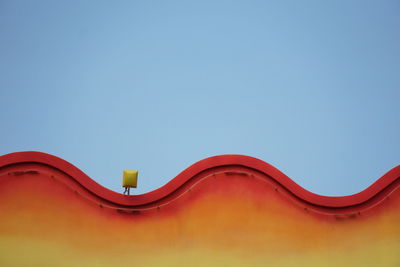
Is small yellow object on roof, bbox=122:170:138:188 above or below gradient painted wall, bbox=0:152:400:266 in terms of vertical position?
above

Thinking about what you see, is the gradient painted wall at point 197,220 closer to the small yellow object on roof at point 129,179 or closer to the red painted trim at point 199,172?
the red painted trim at point 199,172

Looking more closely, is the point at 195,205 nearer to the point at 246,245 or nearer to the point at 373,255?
the point at 246,245

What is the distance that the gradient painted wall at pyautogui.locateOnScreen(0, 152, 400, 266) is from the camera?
3.78 meters

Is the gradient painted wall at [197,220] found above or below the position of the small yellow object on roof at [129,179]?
below

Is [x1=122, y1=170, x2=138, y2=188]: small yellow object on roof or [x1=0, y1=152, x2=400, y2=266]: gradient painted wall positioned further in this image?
[x1=122, y1=170, x2=138, y2=188]: small yellow object on roof

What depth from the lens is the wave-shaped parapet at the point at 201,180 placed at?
12.7 feet

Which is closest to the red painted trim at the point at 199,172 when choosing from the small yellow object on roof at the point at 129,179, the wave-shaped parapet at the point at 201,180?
the wave-shaped parapet at the point at 201,180

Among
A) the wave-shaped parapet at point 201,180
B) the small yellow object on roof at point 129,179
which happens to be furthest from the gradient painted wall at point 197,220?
the small yellow object on roof at point 129,179

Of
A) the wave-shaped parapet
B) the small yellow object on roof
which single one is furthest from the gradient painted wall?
the small yellow object on roof

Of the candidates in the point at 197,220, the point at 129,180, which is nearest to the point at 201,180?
the point at 197,220

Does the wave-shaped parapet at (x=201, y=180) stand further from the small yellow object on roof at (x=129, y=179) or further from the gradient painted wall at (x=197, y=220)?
the small yellow object on roof at (x=129, y=179)

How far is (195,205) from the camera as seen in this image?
391cm

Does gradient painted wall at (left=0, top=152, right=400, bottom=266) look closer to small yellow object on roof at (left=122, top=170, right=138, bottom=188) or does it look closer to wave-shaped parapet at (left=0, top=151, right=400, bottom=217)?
wave-shaped parapet at (left=0, top=151, right=400, bottom=217)

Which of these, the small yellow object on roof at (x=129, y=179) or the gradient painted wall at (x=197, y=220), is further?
the small yellow object on roof at (x=129, y=179)
